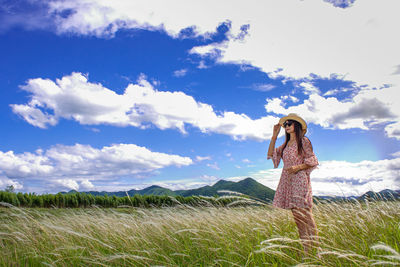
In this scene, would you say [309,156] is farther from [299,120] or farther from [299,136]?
[299,120]

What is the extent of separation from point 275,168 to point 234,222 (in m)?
1.13

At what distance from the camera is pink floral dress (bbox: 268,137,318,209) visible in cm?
428

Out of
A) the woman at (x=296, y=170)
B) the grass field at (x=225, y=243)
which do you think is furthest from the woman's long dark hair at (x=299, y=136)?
the grass field at (x=225, y=243)

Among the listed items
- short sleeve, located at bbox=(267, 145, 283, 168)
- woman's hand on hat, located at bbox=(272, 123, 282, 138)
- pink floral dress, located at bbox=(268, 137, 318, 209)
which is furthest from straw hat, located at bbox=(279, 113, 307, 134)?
short sleeve, located at bbox=(267, 145, 283, 168)

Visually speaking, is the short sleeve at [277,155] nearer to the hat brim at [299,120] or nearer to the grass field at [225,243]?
the hat brim at [299,120]

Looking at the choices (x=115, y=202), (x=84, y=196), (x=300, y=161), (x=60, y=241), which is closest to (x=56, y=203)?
(x=84, y=196)

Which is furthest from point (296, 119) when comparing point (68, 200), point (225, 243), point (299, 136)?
point (68, 200)

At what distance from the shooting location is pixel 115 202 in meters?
17.0

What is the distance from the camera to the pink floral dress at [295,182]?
4281 millimetres

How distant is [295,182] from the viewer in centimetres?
440

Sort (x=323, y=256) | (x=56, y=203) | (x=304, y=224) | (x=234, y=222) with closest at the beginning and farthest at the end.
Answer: (x=323, y=256) → (x=304, y=224) → (x=234, y=222) → (x=56, y=203)

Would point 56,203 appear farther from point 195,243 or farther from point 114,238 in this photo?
point 195,243

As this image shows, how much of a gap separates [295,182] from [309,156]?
17.6 inches

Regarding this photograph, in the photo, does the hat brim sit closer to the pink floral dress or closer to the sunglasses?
the sunglasses
